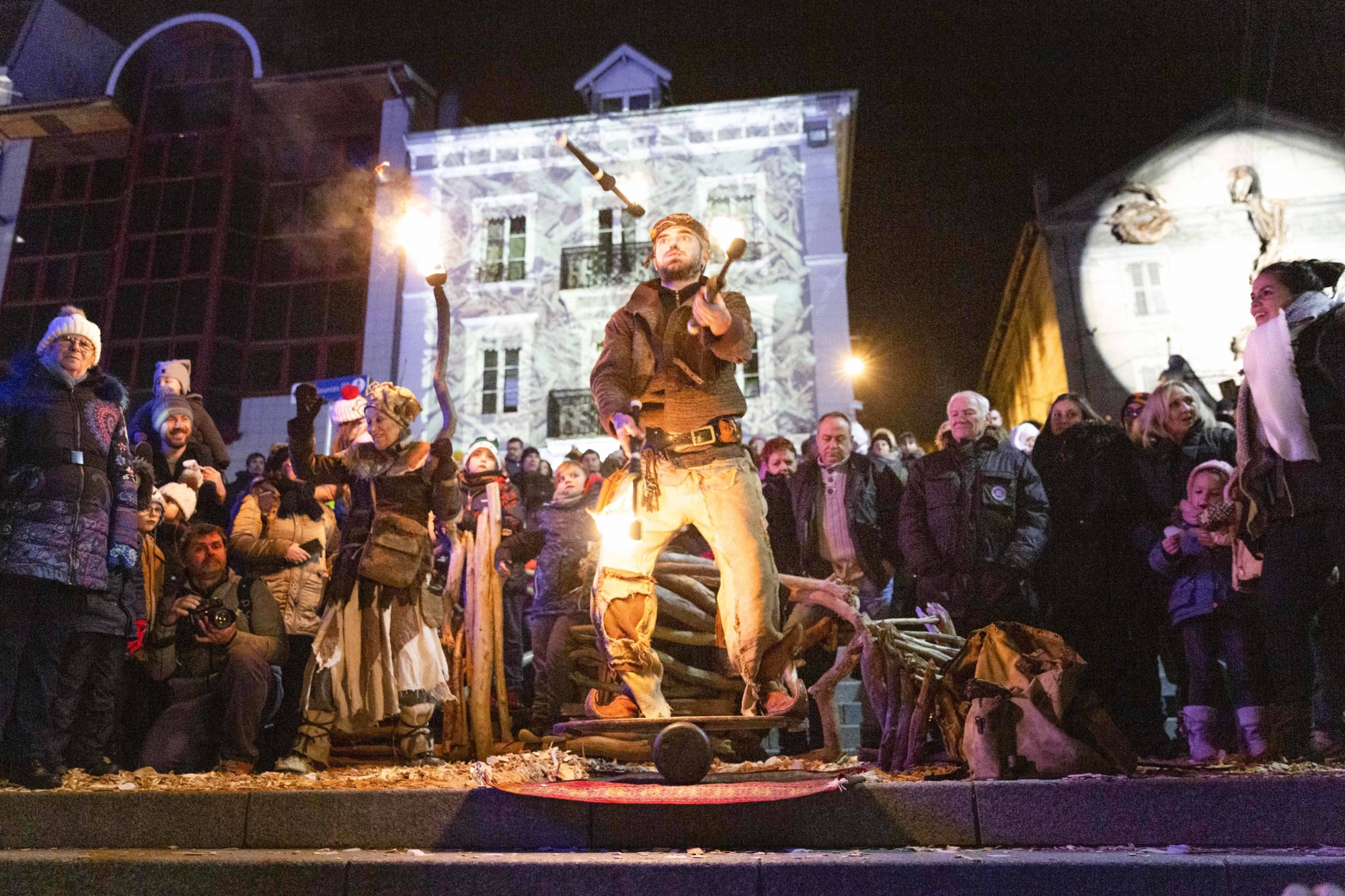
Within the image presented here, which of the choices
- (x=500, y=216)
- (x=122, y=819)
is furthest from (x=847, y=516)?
(x=500, y=216)

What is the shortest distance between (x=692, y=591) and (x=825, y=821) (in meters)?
2.85

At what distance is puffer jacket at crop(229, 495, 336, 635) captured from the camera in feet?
21.7

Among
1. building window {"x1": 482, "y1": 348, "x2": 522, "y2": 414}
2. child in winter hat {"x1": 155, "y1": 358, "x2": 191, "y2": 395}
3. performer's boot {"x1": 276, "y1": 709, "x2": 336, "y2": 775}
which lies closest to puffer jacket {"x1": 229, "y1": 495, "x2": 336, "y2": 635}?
performer's boot {"x1": 276, "y1": 709, "x2": 336, "y2": 775}

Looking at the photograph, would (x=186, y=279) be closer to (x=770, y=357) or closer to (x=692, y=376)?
(x=770, y=357)

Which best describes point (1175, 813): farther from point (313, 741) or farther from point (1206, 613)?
point (313, 741)

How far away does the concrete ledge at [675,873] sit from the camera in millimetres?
2848

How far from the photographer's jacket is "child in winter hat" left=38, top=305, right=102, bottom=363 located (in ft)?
5.17

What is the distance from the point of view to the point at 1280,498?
171 inches

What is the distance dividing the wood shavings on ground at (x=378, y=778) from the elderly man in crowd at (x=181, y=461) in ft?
10.3

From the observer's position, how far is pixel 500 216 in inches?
915

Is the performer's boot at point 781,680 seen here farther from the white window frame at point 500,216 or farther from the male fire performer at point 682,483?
the white window frame at point 500,216

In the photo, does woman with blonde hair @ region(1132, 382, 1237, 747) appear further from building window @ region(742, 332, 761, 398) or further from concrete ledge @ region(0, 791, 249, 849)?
building window @ region(742, 332, 761, 398)

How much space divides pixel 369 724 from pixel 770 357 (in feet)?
54.0

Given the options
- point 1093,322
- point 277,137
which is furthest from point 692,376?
point 277,137
